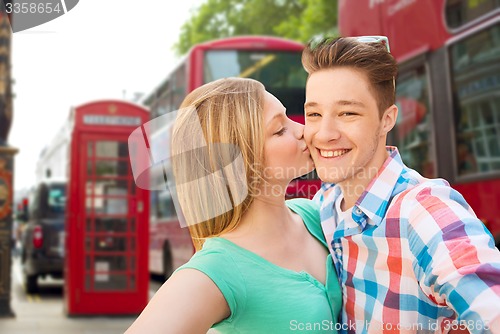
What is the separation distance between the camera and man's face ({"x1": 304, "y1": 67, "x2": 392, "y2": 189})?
1788 millimetres

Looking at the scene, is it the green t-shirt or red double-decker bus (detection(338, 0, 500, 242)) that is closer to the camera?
the green t-shirt

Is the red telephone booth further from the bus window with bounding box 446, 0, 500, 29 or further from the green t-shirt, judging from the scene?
the green t-shirt

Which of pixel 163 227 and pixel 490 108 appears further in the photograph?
pixel 163 227

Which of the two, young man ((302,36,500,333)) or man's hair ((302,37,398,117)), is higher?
man's hair ((302,37,398,117))

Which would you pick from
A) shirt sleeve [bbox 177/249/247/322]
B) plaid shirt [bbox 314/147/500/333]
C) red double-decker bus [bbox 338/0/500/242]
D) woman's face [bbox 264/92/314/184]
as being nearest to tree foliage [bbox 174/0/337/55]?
red double-decker bus [bbox 338/0/500/242]

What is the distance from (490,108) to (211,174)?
13.2 feet

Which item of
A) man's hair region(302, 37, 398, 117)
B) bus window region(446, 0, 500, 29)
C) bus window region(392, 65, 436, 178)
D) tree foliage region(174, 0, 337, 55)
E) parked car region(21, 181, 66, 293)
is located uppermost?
tree foliage region(174, 0, 337, 55)

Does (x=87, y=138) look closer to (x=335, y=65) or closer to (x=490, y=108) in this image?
(x=490, y=108)

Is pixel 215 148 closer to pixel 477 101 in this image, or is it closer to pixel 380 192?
pixel 380 192

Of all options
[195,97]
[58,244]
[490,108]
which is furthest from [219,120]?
[58,244]

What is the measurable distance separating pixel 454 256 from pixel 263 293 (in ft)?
1.55

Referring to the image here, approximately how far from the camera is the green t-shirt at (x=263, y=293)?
173 cm

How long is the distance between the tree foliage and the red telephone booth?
8.78m

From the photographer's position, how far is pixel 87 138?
9359 mm
